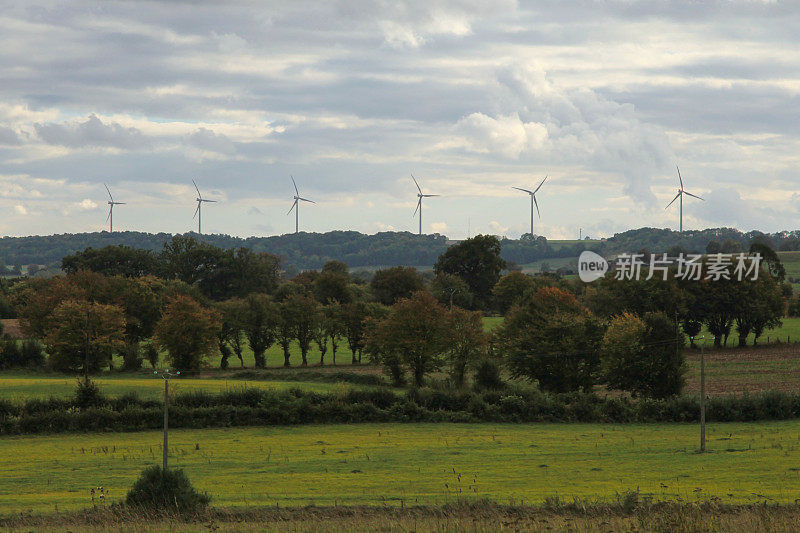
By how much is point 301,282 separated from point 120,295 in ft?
184

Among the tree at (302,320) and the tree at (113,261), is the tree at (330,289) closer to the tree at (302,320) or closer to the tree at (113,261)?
the tree at (302,320)

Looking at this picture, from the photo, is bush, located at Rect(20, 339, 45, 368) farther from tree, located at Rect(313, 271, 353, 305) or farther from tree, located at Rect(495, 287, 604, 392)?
tree, located at Rect(495, 287, 604, 392)

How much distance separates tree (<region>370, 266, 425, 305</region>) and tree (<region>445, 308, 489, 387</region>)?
185ft

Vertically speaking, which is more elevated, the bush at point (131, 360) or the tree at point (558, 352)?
the tree at point (558, 352)

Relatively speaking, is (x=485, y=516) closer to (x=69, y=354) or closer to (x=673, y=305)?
(x=69, y=354)

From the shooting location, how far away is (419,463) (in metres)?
45.1

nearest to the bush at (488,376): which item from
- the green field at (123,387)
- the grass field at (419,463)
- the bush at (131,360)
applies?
the grass field at (419,463)

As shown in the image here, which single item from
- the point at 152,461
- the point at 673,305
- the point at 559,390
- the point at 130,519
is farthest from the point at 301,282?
the point at 130,519

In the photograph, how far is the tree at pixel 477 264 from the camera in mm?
163875

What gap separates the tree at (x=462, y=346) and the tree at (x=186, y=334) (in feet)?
87.9

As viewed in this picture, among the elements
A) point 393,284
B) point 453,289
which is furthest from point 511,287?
point 393,284

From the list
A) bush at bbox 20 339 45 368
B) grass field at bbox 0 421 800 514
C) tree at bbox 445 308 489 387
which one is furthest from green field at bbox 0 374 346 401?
bush at bbox 20 339 45 368

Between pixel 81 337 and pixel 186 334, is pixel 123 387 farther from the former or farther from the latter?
pixel 81 337

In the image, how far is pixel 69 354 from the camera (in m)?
90.2
